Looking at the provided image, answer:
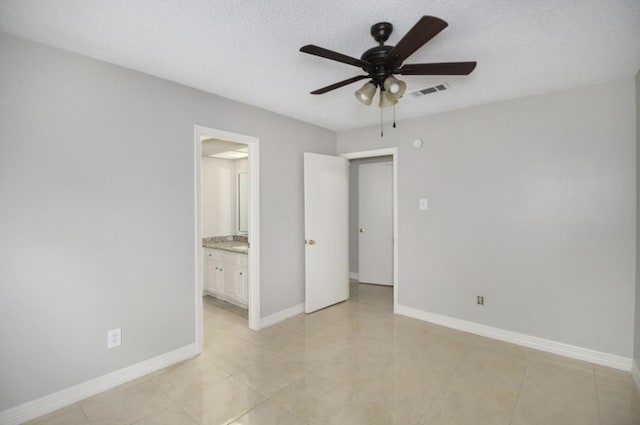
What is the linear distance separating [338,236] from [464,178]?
1767mm

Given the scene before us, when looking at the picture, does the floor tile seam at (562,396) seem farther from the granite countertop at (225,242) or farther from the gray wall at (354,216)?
the gray wall at (354,216)

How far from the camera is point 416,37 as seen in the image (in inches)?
59.2

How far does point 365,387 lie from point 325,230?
6.88 feet

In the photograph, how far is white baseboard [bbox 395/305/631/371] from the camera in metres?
2.66

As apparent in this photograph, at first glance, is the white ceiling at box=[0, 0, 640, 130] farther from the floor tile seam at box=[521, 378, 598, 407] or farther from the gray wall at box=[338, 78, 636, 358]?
the floor tile seam at box=[521, 378, 598, 407]

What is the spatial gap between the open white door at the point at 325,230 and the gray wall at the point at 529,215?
844mm

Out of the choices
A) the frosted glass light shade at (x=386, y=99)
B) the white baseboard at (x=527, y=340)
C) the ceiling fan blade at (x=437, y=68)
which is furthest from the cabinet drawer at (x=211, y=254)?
the ceiling fan blade at (x=437, y=68)

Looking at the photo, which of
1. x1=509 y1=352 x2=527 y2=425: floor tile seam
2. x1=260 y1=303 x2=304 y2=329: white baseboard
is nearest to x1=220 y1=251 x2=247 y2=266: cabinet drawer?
x1=260 y1=303 x2=304 y2=329: white baseboard

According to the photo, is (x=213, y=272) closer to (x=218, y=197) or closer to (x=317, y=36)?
(x=218, y=197)

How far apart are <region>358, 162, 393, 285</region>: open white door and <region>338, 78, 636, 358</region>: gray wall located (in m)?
1.40

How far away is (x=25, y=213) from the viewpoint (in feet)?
6.50

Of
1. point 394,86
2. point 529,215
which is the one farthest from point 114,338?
point 529,215

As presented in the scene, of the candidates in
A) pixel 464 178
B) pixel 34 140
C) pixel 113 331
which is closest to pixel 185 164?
pixel 34 140

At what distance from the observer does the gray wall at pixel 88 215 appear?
1951mm
